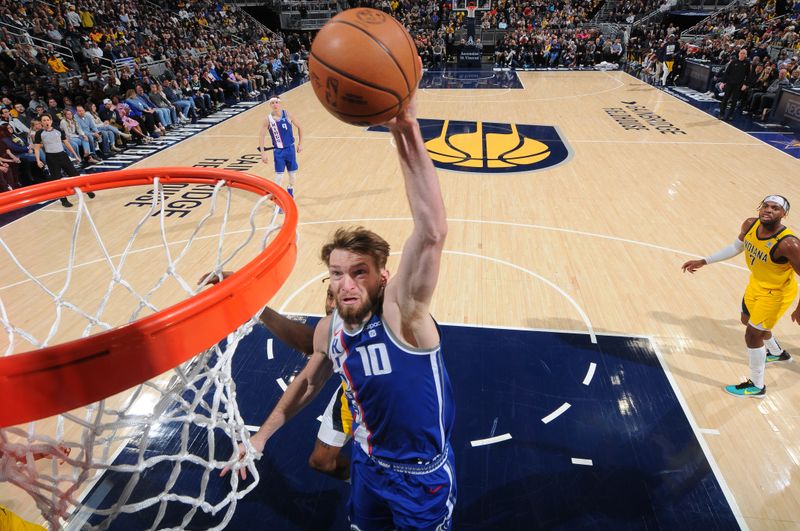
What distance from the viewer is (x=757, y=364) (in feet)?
12.0

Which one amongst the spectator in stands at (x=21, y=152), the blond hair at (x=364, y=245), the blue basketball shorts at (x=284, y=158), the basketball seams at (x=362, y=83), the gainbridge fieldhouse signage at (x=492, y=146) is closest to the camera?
the basketball seams at (x=362, y=83)

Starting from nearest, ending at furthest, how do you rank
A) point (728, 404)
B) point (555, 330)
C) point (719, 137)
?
point (728, 404)
point (555, 330)
point (719, 137)

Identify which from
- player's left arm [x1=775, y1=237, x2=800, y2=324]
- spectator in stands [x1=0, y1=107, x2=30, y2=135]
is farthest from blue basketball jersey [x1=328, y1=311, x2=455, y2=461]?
spectator in stands [x1=0, y1=107, x2=30, y2=135]

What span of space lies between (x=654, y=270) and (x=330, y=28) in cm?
505

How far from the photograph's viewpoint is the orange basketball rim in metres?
1.25

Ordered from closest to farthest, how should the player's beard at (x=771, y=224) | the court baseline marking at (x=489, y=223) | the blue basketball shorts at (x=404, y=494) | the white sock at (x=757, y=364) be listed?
the blue basketball shorts at (x=404, y=494) < the player's beard at (x=771, y=224) < the white sock at (x=757, y=364) < the court baseline marking at (x=489, y=223)

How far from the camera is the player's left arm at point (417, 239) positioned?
1.31 m

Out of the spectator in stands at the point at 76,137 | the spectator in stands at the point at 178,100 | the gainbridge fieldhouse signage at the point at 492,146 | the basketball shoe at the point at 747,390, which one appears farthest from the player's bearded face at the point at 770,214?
the spectator in stands at the point at 178,100

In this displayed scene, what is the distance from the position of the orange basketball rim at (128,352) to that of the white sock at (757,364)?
363cm

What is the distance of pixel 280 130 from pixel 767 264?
5.95 meters

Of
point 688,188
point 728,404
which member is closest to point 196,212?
point 728,404

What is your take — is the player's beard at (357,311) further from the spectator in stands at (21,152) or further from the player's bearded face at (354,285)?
the spectator in stands at (21,152)

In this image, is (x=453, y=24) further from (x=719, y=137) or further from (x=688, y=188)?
(x=688, y=188)

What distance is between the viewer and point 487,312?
4789 mm
